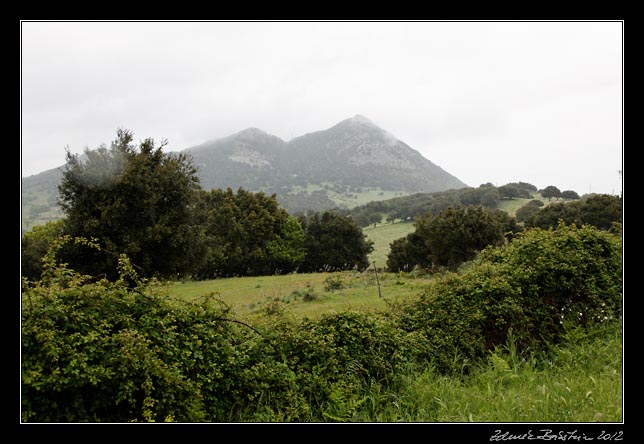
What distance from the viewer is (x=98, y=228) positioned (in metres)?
18.1

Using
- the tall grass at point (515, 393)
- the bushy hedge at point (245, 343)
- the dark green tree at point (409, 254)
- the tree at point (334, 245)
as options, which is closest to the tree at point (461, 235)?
the dark green tree at point (409, 254)

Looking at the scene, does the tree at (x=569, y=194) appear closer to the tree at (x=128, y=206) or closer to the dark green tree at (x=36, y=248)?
the tree at (x=128, y=206)

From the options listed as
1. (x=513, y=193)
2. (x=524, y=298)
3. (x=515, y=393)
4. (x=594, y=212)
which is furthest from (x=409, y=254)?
(x=513, y=193)

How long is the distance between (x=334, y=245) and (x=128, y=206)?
3374 cm

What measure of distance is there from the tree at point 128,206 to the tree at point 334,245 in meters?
29.5

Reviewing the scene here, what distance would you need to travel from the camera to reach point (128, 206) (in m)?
18.9

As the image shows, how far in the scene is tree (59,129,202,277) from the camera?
1809 cm

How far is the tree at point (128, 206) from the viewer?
18.1 meters

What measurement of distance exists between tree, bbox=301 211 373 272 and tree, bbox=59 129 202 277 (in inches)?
1160

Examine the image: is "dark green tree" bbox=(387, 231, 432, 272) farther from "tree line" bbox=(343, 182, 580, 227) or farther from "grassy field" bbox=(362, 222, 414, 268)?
"tree line" bbox=(343, 182, 580, 227)

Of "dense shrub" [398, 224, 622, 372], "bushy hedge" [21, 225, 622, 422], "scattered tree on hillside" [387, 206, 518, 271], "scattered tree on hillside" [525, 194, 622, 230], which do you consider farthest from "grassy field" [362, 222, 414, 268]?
"bushy hedge" [21, 225, 622, 422]

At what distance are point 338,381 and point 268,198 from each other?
4541 centimetres

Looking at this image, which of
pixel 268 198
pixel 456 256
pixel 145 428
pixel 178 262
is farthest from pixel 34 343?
pixel 268 198

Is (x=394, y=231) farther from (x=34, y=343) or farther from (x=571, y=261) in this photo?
Result: (x=34, y=343)
